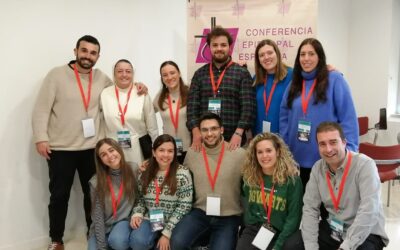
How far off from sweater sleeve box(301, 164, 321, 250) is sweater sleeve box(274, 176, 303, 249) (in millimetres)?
54

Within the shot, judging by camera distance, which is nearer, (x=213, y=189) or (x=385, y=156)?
(x=213, y=189)

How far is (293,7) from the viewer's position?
341 cm

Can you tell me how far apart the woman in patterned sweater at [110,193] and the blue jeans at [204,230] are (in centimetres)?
38

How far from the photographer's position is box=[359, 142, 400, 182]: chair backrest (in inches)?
139

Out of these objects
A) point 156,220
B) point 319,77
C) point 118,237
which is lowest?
point 118,237

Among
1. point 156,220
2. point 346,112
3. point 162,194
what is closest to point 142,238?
point 156,220

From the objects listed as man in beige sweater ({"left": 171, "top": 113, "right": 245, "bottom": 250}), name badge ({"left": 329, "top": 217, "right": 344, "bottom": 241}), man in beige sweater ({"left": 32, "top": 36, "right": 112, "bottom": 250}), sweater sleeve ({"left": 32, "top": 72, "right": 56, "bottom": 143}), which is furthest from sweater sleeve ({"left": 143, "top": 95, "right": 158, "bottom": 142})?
name badge ({"left": 329, "top": 217, "right": 344, "bottom": 241})

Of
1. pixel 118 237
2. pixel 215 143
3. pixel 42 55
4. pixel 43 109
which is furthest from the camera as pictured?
pixel 42 55

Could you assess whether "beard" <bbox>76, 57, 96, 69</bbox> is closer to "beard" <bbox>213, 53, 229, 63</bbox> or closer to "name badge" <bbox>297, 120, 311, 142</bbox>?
"beard" <bbox>213, 53, 229, 63</bbox>

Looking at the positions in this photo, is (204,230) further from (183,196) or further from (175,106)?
(175,106)

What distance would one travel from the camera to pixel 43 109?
2.85 m

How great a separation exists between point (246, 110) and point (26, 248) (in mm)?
2270

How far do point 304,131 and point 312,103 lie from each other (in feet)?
0.62

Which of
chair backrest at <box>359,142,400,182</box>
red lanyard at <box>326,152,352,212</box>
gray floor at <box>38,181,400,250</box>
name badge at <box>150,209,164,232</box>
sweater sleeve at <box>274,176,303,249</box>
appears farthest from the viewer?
chair backrest at <box>359,142,400,182</box>
